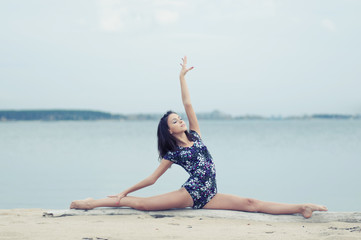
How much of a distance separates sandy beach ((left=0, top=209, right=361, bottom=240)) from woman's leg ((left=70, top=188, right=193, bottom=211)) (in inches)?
5.5

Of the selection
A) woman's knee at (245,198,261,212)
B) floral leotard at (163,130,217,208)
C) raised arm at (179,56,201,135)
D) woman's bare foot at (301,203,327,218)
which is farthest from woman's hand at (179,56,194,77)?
woman's bare foot at (301,203,327,218)

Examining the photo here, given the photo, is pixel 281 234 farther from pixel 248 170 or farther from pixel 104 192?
pixel 248 170

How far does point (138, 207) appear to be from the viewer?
5.89 metres

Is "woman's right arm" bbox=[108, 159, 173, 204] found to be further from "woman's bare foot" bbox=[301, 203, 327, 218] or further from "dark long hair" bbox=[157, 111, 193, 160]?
"woman's bare foot" bbox=[301, 203, 327, 218]

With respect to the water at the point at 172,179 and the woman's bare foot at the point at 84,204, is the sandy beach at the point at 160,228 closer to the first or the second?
the woman's bare foot at the point at 84,204

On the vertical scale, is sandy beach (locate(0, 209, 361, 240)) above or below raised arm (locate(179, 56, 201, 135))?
below

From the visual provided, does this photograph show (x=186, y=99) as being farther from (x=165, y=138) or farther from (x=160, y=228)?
(x=160, y=228)

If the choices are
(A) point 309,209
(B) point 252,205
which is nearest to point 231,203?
(B) point 252,205

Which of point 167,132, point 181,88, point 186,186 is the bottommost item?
point 186,186

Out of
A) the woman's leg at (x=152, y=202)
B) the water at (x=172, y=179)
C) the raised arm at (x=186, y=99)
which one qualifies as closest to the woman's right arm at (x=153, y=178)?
the woman's leg at (x=152, y=202)

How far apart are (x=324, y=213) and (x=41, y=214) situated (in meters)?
3.57

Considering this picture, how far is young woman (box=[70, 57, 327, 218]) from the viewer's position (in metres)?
5.76

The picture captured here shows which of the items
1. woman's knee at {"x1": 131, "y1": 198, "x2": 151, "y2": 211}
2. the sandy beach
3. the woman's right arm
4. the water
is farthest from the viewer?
the water

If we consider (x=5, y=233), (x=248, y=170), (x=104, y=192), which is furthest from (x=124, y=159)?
(x=5, y=233)
